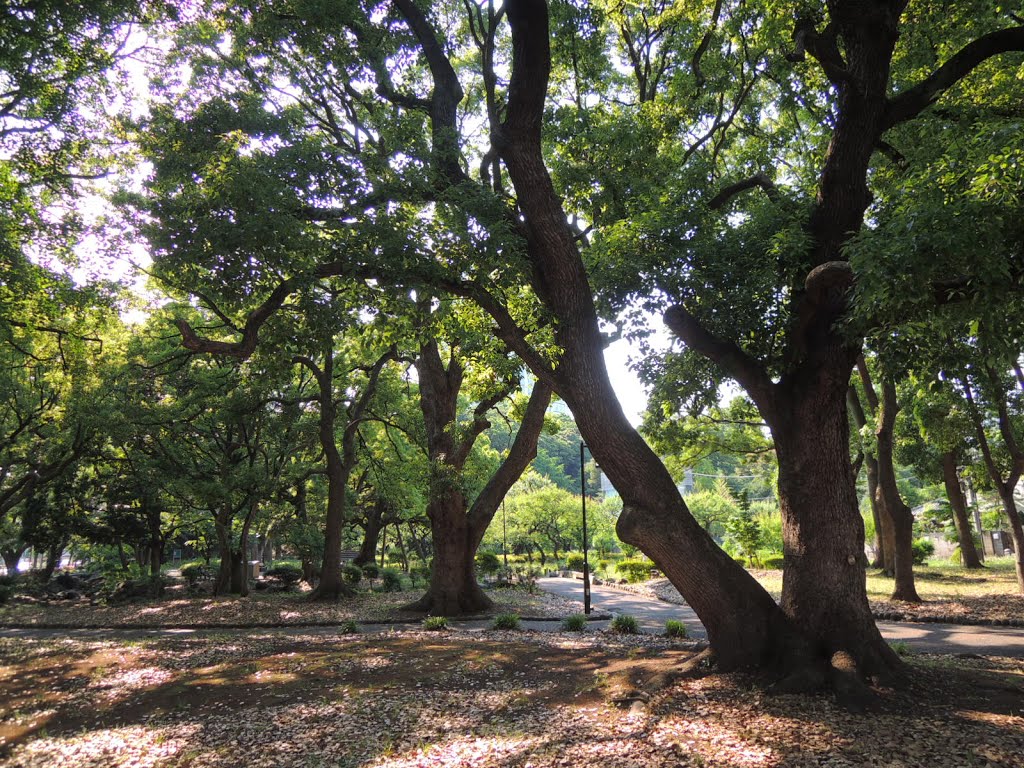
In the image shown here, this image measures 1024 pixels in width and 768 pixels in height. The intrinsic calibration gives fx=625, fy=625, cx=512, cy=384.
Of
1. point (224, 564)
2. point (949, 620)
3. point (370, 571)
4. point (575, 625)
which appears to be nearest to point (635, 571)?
point (370, 571)

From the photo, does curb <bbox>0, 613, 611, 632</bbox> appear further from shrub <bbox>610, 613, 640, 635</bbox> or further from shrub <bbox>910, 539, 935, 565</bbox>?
shrub <bbox>910, 539, 935, 565</bbox>

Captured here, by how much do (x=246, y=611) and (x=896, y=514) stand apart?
15.5 meters

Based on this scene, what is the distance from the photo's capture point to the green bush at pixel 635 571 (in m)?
24.2

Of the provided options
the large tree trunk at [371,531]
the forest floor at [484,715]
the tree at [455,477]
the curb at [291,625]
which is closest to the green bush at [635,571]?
the curb at [291,625]

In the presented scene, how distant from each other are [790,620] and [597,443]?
2395mm

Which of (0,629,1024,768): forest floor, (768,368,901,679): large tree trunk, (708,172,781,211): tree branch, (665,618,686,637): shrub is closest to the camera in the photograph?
(0,629,1024,768): forest floor

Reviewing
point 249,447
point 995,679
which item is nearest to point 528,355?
point 995,679

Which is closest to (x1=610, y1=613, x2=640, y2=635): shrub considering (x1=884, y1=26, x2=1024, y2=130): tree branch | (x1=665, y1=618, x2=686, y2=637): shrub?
(x1=665, y1=618, x2=686, y2=637): shrub

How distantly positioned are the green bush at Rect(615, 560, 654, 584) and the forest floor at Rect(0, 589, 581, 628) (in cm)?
567

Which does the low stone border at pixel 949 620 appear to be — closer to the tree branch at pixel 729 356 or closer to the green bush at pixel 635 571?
the tree branch at pixel 729 356

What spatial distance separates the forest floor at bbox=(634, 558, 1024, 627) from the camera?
38.4 ft

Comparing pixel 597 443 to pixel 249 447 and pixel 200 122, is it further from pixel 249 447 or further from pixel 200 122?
pixel 249 447

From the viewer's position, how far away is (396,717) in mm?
5262

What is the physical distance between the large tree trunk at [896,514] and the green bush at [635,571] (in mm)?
11335
